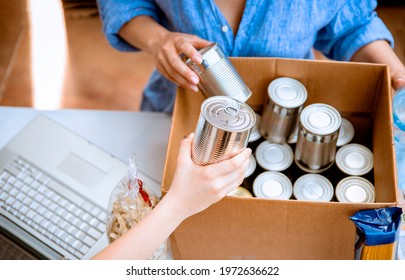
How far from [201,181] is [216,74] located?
238mm

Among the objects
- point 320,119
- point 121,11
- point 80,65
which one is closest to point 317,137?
point 320,119

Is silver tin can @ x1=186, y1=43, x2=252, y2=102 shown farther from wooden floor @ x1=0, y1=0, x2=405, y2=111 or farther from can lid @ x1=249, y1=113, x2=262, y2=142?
wooden floor @ x1=0, y1=0, x2=405, y2=111

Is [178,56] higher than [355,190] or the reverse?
higher

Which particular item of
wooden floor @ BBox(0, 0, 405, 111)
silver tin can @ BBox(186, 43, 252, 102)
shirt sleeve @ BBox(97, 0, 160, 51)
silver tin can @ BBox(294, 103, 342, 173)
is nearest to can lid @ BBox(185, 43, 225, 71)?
silver tin can @ BBox(186, 43, 252, 102)

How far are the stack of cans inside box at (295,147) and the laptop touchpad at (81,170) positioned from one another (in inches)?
15.0

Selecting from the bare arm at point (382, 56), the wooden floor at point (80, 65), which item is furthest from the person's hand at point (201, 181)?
the wooden floor at point (80, 65)

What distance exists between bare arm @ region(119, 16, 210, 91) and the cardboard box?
0.06 meters

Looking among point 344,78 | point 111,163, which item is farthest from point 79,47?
point 344,78

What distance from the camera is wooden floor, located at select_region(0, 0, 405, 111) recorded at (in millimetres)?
2318

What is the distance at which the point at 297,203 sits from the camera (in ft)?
2.63

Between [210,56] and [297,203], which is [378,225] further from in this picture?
[210,56]

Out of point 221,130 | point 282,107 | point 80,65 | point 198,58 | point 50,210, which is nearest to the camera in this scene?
point 221,130

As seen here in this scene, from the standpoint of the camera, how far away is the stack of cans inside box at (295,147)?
36.7 inches
